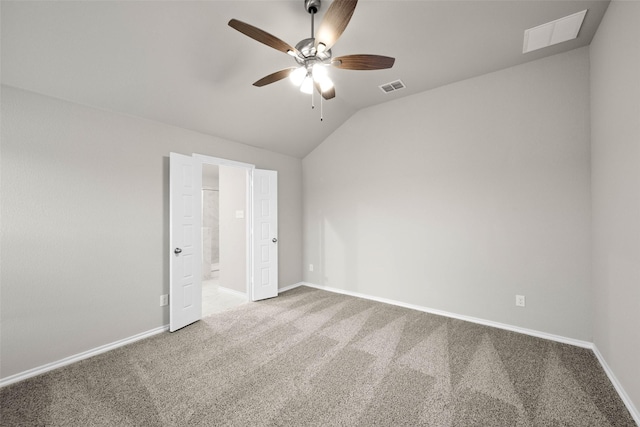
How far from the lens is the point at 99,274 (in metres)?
2.62

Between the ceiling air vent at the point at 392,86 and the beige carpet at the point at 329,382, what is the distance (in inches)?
119

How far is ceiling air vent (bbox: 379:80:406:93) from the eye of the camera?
332 centimetres

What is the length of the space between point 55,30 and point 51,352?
2655 millimetres

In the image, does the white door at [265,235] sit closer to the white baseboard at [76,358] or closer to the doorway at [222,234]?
the doorway at [222,234]

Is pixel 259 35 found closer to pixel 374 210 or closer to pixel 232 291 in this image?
pixel 374 210

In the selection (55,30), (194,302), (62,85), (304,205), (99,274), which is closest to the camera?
(55,30)

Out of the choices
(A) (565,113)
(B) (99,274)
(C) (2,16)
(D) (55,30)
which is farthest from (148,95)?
(A) (565,113)

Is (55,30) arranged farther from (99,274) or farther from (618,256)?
(618,256)

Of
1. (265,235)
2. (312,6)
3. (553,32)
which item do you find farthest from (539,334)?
(312,6)

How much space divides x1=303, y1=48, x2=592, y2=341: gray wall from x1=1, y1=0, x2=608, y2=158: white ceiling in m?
0.42

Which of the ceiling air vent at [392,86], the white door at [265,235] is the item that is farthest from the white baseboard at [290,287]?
the ceiling air vent at [392,86]

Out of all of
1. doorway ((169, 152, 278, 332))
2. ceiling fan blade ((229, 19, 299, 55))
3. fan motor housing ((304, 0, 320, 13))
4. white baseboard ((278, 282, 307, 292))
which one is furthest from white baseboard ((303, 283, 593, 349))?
fan motor housing ((304, 0, 320, 13))

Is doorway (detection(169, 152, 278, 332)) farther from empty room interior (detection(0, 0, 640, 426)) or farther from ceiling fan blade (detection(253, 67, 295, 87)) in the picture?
ceiling fan blade (detection(253, 67, 295, 87))

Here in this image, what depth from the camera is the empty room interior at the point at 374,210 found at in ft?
6.14
